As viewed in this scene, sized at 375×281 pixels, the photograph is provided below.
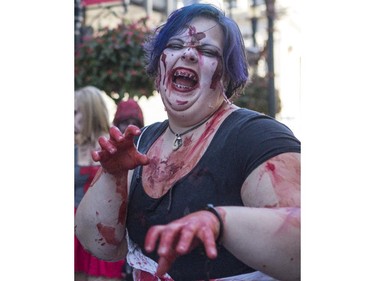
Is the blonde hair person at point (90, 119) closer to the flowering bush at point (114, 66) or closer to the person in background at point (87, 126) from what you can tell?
the person in background at point (87, 126)

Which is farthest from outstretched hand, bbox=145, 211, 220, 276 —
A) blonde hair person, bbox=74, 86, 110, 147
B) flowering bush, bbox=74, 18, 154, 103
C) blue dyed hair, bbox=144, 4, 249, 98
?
flowering bush, bbox=74, 18, 154, 103

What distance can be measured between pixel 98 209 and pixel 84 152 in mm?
1289

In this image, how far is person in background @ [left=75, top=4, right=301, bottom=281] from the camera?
3.60 ft

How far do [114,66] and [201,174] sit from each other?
2.72 metres

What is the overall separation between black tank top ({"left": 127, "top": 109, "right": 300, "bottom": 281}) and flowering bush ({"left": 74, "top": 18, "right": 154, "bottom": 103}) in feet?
8.37

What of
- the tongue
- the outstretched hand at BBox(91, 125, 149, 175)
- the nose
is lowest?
the outstretched hand at BBox(91, 125, 149, 175)

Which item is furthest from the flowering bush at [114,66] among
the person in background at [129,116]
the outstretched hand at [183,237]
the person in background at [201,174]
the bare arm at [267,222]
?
the outstretched hand at [183,237]

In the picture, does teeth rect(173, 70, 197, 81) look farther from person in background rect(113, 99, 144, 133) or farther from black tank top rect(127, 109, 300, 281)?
person in background rect(113, 99, 144, 133)

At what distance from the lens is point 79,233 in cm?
143

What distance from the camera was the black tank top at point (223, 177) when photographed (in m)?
1.18
